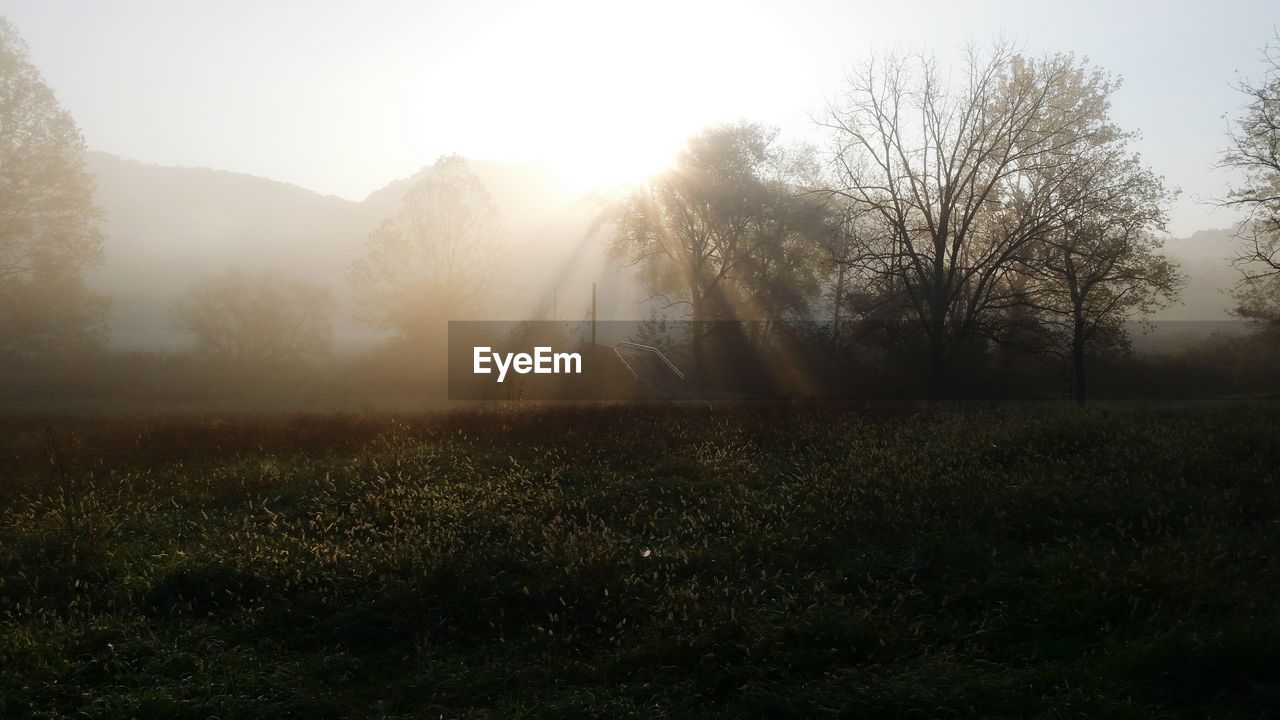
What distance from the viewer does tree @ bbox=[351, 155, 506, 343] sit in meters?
33.3

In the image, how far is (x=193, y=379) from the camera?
26.9m

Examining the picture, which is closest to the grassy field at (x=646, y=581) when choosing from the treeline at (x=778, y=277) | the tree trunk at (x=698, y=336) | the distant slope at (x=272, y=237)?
the treeline at (x=778, y=277)

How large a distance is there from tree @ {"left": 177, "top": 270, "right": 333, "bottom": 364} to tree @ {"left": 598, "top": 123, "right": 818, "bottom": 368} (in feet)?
54.1

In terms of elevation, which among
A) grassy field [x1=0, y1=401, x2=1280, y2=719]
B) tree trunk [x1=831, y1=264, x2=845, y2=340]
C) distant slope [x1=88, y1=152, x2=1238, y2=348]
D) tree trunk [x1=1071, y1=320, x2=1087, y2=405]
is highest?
distant slope [x1=88, y1=152, x2=1238, y2=348]

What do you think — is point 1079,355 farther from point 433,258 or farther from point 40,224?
point 40,224

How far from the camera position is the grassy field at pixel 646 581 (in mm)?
5234

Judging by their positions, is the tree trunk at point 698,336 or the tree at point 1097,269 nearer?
the tree at point 1097,269

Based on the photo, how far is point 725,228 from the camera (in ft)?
129

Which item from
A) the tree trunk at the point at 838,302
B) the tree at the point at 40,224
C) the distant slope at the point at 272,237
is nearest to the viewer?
the tree at the point at 40,224

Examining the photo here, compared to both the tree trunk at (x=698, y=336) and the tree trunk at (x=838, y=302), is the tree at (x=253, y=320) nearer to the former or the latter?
the tree trunk at (x=698, y=336)

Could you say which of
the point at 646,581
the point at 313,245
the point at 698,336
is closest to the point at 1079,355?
the point at 698,336

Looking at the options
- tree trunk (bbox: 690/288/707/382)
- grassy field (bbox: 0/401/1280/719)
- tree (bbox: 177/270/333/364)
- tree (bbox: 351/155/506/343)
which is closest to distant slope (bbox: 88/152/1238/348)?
tree (bbox: 351/155/506/343)

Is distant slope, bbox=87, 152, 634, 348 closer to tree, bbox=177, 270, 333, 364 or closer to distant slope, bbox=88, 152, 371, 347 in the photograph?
distant slope, bbox=88, 152, 371, 347

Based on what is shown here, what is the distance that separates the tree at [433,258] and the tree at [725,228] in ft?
26.9
